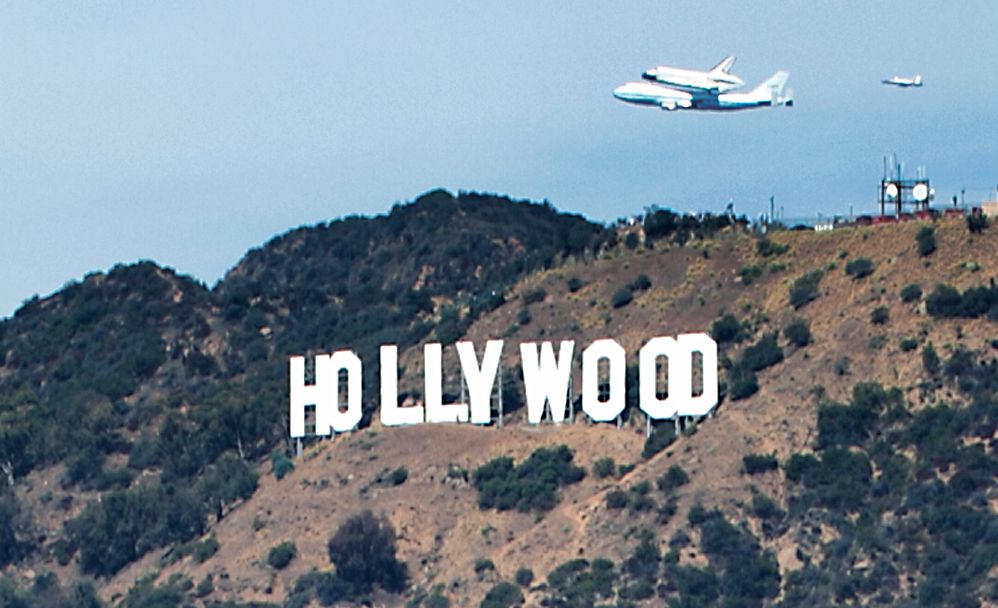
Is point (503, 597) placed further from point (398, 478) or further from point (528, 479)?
point (398, 478)

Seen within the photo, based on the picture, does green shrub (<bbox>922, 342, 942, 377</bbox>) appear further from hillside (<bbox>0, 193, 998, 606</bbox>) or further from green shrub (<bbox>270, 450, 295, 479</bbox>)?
green shrub (<bbox>270, 450, 295, 479</bbox>)

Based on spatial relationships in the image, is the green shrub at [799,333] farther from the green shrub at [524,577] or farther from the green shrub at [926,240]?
the green shrub at [524,577]

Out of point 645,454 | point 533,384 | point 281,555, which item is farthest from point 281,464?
point 645,454

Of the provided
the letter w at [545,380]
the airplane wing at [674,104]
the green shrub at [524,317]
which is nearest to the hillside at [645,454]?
the green shrub at [524,317]

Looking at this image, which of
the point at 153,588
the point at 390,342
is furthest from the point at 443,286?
the point at 153,588

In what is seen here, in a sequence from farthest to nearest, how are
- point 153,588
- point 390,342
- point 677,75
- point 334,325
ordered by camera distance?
point 334,325 → point 390,342 → point 677,75 → point 153,588

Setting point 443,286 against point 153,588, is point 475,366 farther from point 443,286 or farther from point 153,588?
point 443,286

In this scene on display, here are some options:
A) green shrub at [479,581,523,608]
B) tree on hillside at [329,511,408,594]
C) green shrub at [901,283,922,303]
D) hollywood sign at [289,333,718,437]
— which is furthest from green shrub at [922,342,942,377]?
tree on hillside at [329,511,408,594]
